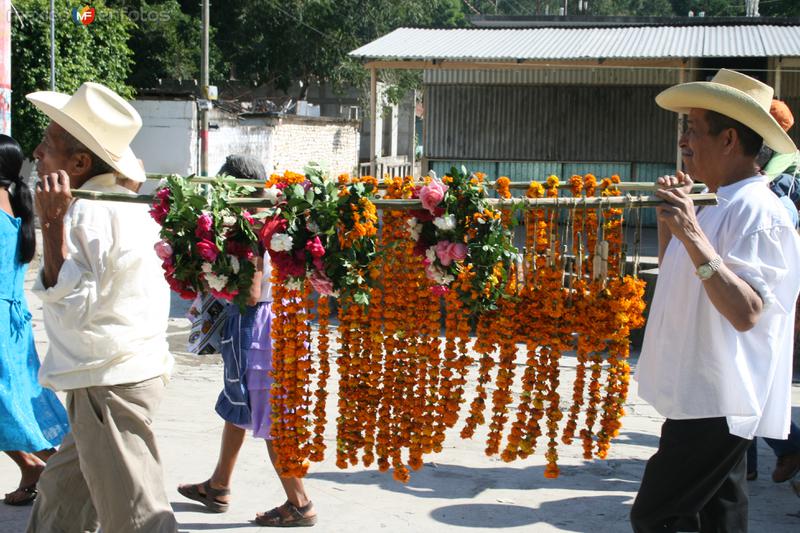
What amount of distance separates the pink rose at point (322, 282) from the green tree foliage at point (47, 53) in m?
15.5

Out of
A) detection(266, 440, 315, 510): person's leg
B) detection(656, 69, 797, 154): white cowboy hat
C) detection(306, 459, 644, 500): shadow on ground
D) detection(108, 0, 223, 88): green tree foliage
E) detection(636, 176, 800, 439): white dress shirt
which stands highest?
detection(108, 0, 223, 88): green tree foliage

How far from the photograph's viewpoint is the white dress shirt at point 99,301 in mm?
3248

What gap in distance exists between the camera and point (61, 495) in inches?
139

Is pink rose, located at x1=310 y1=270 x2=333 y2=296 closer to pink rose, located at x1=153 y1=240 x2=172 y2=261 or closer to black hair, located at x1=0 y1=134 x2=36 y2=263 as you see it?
pink rose, located at x1=153 y1=240 x2=172 y2=261

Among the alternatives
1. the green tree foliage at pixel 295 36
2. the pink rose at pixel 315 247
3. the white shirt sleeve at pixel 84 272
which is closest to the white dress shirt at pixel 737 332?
the pink rose at pixel 315 247

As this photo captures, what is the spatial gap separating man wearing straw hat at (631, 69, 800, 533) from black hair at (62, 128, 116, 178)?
6.52 feet

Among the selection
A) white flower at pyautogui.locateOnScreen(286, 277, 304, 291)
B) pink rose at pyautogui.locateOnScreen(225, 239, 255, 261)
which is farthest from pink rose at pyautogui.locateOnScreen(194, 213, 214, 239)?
white flower at pyautogui.locateOnScreen(286, 277, 304, 291)

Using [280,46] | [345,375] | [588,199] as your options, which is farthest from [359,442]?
[280,46]

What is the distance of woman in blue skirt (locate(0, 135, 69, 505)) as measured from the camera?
425cm

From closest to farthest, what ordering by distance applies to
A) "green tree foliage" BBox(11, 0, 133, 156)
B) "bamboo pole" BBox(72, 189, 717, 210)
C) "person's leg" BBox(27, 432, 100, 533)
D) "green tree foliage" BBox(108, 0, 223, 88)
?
"bamboo pole" BBox(72, 189, 717, 210)
"person's leg" BBox(27, 432, 100, 533)
"green tree foliage" BBox(11, 0, 133, 156)
"green tree foliage" BBox(108, 0, 223, 88)

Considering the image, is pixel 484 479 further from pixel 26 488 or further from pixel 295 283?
pixel 26 488

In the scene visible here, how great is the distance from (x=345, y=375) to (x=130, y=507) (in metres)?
0.90

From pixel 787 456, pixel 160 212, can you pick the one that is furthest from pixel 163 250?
pixel 787 456

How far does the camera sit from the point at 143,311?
11.1 ft
